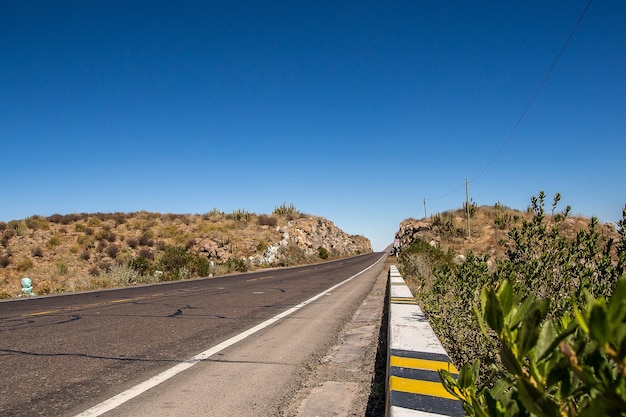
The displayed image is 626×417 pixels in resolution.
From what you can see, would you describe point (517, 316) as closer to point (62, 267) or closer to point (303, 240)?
point (62, 267)

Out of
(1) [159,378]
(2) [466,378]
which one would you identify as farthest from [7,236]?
(2) [466,378]

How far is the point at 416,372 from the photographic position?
2.87 meters

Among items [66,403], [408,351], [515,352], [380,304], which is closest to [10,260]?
[380,304]

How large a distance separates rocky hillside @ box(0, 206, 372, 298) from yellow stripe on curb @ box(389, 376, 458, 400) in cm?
1594

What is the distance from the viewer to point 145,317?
24.5 ft

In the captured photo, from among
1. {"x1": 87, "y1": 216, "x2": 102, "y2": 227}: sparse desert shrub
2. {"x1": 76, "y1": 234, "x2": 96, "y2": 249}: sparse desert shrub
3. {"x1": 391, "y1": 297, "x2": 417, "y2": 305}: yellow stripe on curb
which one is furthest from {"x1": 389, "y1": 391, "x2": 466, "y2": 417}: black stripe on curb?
{"x1": 87, "y1": 216, "x2": 102, "y2": 227}: sparse desert shrub

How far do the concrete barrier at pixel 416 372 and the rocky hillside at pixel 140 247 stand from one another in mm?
15109

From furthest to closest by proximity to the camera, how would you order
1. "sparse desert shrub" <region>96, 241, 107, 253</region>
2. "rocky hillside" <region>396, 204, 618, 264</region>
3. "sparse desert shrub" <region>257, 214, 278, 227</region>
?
1. "sparse desert shrub" <region>257, 214, 278, 227</region>
2. "sparse desert shrub" <region>96, 241, 107, 253</region>
3. "rocky hillside" <region>396, 204, 618, 264</region>

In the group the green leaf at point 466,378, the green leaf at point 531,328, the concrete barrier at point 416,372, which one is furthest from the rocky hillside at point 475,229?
the green leaf at point 531,328

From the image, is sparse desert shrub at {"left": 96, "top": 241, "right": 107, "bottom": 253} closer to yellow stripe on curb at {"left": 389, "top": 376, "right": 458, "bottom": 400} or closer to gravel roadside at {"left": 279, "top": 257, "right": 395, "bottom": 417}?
gravel roadside at {"left": 279, "top": 257, "right": 395, "bottom": 417}

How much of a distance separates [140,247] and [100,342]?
27676 millimetres

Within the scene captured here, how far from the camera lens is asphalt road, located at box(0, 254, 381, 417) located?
11.8 feet

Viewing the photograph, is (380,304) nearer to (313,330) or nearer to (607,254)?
(313,330)

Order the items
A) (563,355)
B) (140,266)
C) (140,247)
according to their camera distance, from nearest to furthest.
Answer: (563,355), (140,266), (140,247)
